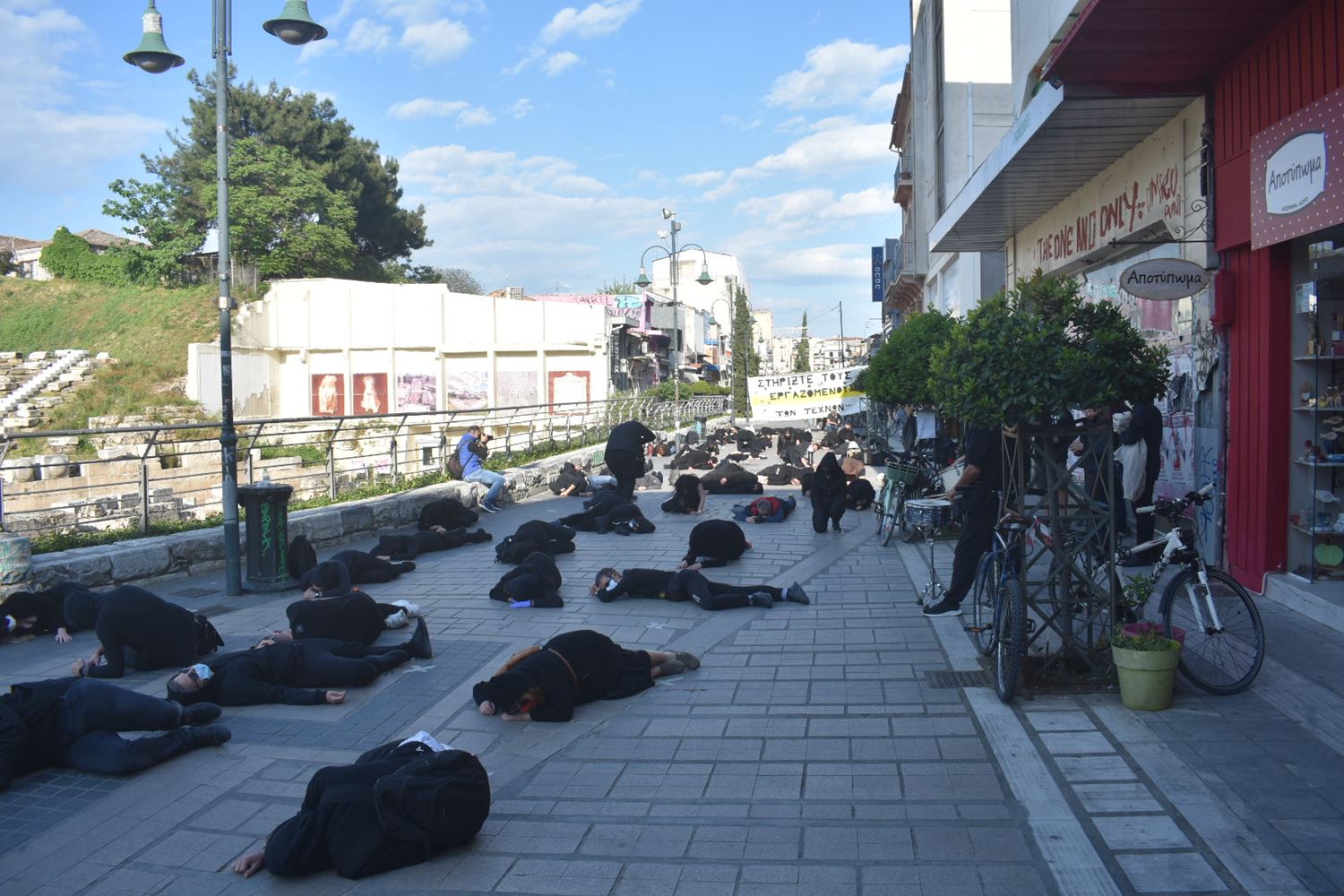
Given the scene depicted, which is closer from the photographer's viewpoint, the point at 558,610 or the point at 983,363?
the point at 983,363

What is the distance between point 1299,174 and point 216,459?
2948cm

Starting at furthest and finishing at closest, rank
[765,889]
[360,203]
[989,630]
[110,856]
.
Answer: [360,203] < [989,630] < [110,856] < [765,889]

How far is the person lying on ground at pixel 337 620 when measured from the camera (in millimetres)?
7355

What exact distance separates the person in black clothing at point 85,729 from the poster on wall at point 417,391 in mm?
42185

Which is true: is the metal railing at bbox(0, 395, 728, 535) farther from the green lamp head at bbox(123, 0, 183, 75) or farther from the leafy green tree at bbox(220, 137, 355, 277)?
the leafy green tree at bbox(220, 137, 355, 277)

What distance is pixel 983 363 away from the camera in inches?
230

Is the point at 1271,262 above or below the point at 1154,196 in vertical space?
below

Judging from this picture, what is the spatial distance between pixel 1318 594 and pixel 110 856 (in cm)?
764

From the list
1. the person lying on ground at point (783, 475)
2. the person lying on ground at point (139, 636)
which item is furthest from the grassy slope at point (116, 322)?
the person lying on ground at point (139, 636)

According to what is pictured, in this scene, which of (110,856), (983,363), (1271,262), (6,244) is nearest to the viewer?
(110,856)

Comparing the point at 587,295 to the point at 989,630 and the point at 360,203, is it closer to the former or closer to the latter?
the point at 360,203

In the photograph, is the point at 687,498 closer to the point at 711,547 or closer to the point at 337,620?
the point at 711,547

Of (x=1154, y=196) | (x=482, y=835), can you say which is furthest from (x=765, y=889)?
(x=1154, y=196)

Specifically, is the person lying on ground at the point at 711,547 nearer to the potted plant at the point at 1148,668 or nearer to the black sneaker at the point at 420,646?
the black sneaker at the point at 420,646
